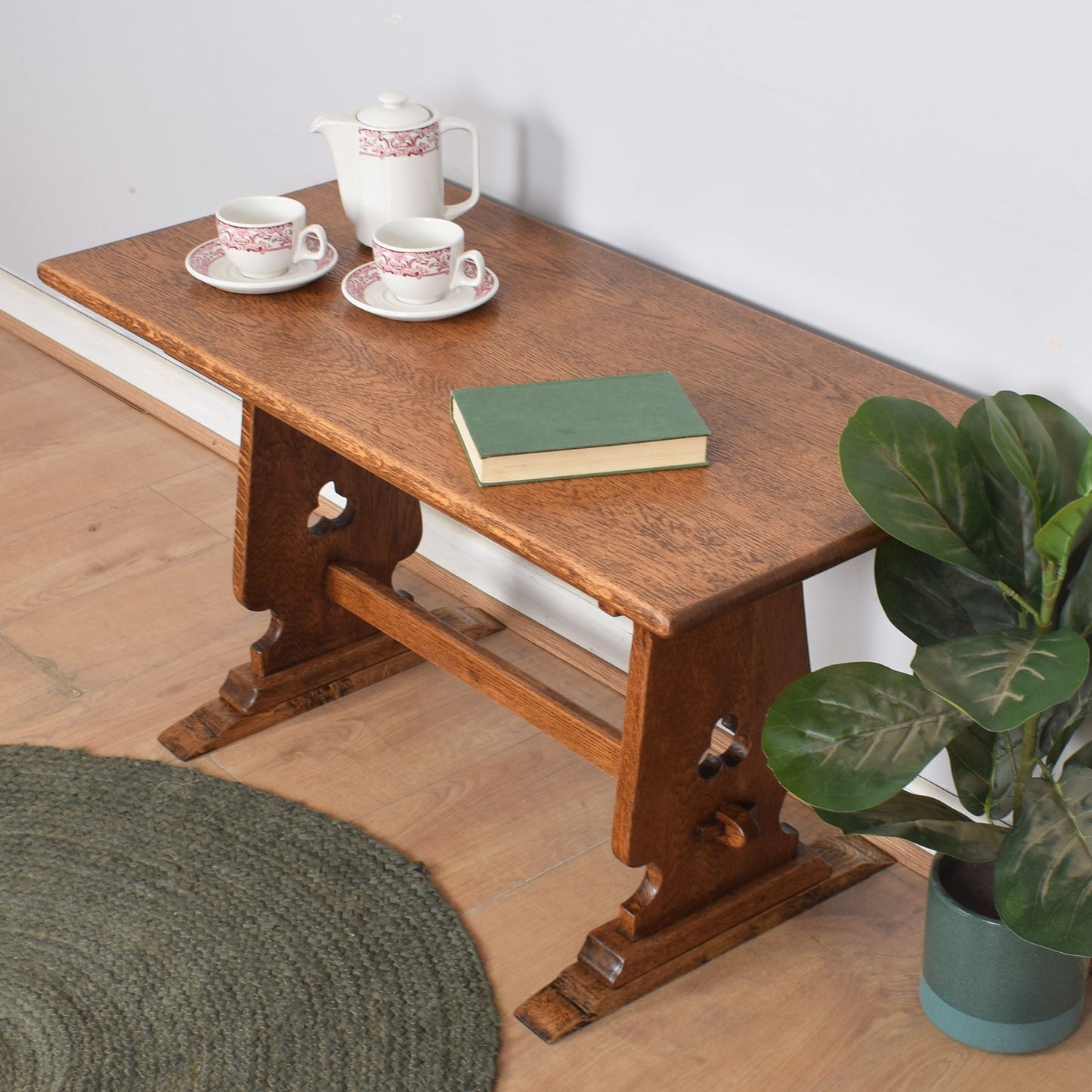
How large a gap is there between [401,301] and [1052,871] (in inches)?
33.3

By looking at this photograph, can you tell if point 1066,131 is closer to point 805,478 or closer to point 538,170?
point 805,478

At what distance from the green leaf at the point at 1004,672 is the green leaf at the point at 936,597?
5.3 inches

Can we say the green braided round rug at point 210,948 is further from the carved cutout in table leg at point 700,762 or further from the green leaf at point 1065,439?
the green leaf at point 1065,439

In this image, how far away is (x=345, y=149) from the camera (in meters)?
1.60

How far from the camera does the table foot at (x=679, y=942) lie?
1455mm

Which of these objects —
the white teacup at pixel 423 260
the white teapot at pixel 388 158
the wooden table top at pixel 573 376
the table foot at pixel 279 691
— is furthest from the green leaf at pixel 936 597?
the table foot at pixel 279 691

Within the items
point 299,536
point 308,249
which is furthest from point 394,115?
point 299,536

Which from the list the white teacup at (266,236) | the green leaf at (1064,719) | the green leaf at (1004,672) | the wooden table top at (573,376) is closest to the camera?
the green leaf at (1004,672)

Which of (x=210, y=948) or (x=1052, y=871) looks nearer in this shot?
(x=1052, y=871)

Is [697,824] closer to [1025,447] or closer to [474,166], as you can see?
[1025,447]

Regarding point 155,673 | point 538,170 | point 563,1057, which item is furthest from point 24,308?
point 563,1057

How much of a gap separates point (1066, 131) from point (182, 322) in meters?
0.87

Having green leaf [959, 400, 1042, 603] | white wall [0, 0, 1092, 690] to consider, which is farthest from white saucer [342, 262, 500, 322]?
green leaf [959, 400, 1042, 603]

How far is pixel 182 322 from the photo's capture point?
4.75ft
